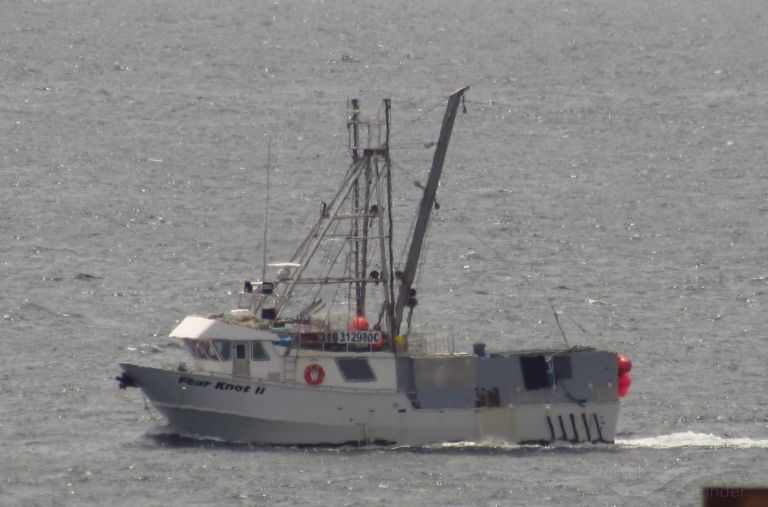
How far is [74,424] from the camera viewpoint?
69625 millimetres

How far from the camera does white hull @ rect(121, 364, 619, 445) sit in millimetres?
64062

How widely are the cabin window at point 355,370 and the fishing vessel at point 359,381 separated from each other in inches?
1.3

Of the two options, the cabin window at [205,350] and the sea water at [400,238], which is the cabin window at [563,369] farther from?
the cabin window at [205,350]

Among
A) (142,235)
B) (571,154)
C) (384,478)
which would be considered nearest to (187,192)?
(142,235)

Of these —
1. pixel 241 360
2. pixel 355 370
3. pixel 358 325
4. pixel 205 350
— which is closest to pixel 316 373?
pixel 355 370

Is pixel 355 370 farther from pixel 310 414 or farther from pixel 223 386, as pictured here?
pixel 223 386

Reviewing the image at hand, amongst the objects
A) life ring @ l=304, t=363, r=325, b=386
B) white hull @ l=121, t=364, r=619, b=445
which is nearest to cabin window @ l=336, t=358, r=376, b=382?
white hull @ l=121, t=364, r=619, b=445

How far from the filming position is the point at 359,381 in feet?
212

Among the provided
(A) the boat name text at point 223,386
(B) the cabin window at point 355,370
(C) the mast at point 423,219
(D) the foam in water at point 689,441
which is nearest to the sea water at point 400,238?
(D) the foam in water at point 689,441

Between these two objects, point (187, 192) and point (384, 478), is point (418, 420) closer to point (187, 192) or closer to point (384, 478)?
point (384, 478)

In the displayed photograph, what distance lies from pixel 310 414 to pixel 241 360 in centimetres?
305

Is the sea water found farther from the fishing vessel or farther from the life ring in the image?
the life ring

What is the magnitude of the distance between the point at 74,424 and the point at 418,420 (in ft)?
44.7

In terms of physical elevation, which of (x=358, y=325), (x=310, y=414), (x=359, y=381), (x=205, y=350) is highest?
(x=358, y=325)
